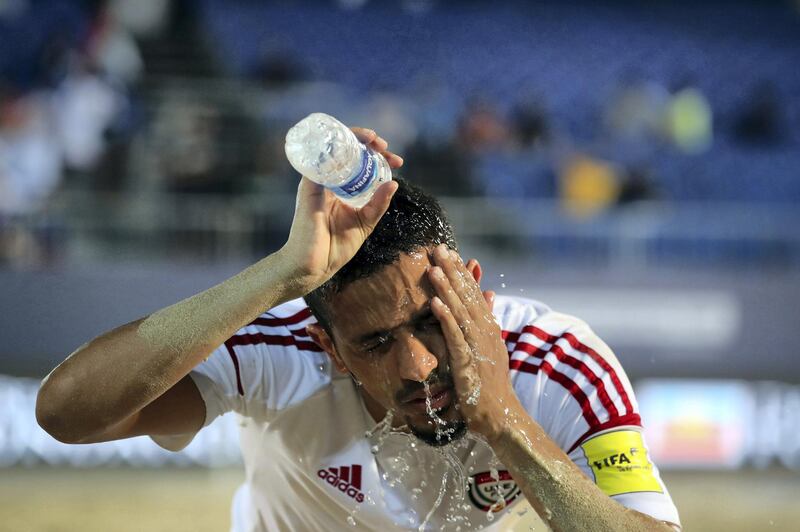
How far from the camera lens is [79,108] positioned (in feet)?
32.5

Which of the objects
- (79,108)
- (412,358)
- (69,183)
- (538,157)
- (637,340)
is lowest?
(412,358)

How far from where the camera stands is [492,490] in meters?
3.42

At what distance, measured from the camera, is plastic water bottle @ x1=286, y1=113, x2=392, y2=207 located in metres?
2.78

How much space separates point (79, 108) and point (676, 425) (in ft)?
20.2

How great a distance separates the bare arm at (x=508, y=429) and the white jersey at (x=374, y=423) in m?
0.29

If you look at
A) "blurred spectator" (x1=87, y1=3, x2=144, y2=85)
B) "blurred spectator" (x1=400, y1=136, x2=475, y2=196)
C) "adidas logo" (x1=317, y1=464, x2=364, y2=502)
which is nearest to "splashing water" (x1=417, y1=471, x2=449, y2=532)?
"adidas logo" (x1=317, y1=464, x2=364, y2=502)

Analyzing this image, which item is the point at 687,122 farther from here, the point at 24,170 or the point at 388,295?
the point at 388,295

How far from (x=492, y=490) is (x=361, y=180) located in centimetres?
120

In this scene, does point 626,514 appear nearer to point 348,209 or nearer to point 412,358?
point 412,358

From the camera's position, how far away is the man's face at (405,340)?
298 cm

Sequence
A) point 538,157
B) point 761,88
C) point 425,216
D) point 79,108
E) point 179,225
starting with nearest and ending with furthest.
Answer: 1. point 425,216
2. point 179,225
3. point 79,108
4. point 538,157
5. point 761,88

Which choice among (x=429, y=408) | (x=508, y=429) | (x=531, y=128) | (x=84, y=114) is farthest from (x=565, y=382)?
(x=531, y=128)

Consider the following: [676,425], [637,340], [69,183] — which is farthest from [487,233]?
[69,183]

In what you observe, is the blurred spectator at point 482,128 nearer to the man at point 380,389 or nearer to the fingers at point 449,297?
the man at point 380,389
